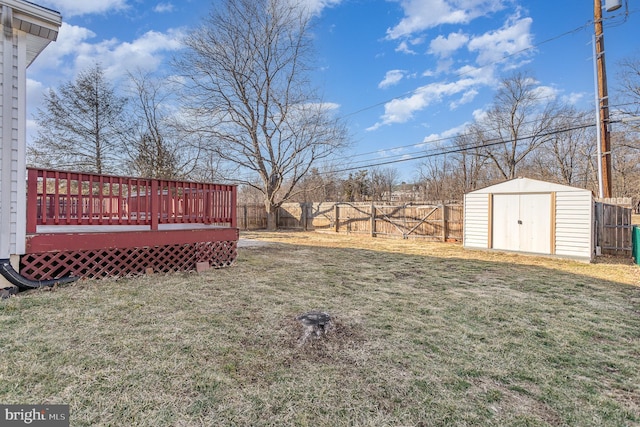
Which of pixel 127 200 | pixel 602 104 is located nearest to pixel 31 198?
pixel 127 200

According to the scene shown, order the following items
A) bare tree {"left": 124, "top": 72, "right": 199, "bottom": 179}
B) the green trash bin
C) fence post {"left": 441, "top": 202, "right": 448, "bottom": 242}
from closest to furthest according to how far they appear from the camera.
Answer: the green trash bin < fence post {"left": 441, "top": 202, "right": 448, "bottom": 242} < bare tree {"left": 124, "top": 72, "right": 199, "bottom": 179}

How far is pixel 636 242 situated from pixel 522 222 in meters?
2.35

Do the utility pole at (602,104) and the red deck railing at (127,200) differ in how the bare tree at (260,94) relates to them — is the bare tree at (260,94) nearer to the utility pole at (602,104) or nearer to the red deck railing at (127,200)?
the red deck railing at (127,200)

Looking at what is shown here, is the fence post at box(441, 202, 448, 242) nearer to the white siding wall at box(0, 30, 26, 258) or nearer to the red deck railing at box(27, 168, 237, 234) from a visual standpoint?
the red deck railing at box(27, 168, 237, 234)

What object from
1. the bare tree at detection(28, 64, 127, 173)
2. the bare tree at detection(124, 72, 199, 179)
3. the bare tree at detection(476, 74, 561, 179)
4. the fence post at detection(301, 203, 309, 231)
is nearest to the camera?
the bare tree at detection(28, 64, 127, 173)

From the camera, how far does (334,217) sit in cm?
1538

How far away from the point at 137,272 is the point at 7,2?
378 centimetres

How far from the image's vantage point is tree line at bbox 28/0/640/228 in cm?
1484

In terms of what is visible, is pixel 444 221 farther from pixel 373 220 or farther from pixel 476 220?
pixel 373 220

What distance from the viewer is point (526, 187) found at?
828 cm

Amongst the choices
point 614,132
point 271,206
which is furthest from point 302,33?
point 614,132

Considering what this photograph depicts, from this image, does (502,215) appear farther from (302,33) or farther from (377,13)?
(302,33)

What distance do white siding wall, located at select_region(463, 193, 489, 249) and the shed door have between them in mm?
249

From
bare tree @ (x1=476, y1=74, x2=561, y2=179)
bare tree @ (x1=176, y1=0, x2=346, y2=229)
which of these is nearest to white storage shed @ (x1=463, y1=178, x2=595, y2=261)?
bare tree @ (x1=176, y1=0, x2=346, y2=229)
